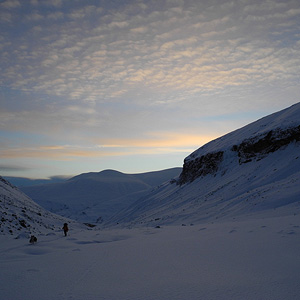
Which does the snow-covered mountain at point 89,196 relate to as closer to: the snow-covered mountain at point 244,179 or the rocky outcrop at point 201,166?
the rocky outcrop at point 201,166

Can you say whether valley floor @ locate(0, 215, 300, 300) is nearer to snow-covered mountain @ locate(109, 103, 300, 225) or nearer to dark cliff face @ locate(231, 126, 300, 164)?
snow-covered mountain @ locate(109, 103, 300, 225)

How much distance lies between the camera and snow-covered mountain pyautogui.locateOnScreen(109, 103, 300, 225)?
21.9 metres

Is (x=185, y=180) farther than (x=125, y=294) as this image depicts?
Yes

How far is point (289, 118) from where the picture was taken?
39188mm

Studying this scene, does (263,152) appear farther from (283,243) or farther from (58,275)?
(58,275)

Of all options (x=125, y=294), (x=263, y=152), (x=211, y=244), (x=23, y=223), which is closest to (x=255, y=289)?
(x=125, y=294)

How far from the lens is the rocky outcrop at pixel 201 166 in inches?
1793

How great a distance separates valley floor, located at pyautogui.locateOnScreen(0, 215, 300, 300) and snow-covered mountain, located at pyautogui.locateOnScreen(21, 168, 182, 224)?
6912cm

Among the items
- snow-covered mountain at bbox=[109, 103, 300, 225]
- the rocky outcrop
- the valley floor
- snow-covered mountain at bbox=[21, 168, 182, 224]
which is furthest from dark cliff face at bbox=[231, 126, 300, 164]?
snow-covered mountain at bbox=[21, 168, 182, 224]

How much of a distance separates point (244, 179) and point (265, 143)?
780 centimetres

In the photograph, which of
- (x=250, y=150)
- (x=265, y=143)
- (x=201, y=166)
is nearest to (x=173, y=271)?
(x=265, y=143)

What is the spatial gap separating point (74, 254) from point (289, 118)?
3884 centimetres

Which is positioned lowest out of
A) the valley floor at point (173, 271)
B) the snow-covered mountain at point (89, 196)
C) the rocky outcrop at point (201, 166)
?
the snow-covered mountain at point (89, 196)

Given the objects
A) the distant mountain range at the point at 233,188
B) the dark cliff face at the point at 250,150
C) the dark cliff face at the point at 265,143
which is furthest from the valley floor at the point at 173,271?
the dark cliff face at the point at 250,150
